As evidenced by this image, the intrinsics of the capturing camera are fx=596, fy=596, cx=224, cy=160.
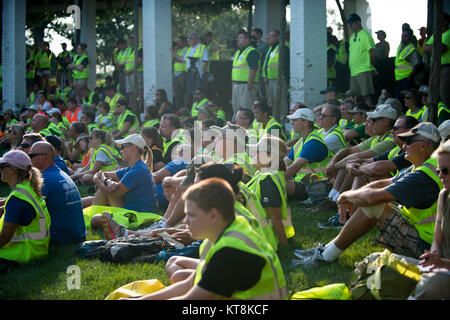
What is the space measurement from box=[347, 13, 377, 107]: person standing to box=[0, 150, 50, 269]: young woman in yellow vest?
8365 millimetres

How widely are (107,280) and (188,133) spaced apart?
469 centimetres

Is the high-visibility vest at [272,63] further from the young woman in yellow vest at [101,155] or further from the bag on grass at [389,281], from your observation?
the bag on grass at [389,281]

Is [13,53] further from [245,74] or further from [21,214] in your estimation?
[21,214]

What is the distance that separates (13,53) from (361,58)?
13.3 metres

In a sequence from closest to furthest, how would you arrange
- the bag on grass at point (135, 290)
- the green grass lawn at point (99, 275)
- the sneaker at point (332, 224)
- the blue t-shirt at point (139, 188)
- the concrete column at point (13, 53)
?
the bag on grass at point (135, 290), the green grass lawn at point (99, 275), the sneaker at point (332, 224), the blue t-shirt at point (139, 188), the concrete column at point (13, 53)

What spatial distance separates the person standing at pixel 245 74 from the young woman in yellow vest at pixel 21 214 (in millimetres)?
8795

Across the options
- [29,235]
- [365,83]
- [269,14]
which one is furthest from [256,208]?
[269,14]

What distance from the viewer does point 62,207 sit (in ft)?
21.8

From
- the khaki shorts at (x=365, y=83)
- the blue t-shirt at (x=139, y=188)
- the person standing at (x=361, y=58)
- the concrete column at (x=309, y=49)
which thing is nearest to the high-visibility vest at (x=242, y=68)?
the concrete column at (x=309, y=49)

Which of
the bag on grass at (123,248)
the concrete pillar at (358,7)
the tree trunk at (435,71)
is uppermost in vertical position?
the concrete pillar at (358,7)

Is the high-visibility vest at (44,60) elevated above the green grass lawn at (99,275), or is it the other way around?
the high-visibility vest at (44,60)

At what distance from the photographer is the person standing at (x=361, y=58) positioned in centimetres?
1269

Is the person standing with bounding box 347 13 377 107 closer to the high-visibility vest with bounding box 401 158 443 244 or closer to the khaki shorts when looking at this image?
the khaki shorts
